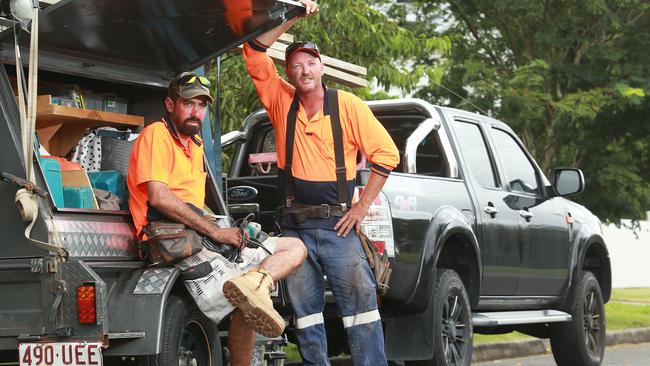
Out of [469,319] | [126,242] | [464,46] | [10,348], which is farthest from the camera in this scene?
[464,46]

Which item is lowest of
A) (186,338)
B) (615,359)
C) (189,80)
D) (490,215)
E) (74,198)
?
(615,359)

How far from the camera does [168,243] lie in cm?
654

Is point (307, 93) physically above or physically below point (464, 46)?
below

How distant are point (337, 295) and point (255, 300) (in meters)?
0.98

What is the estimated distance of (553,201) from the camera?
1110 centimetres

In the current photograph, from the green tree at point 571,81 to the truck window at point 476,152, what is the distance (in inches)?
211

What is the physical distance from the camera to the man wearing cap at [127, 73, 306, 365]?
6.47 m

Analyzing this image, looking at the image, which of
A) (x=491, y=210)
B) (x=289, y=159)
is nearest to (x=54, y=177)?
(x=289, y=159)

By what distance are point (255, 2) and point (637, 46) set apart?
33.4ft

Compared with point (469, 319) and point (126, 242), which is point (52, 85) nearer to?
point (126, 242)

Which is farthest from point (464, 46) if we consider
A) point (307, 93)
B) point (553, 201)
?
point (307, 93)

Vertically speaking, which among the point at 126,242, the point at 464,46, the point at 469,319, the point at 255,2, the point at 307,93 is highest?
the point at 464,46

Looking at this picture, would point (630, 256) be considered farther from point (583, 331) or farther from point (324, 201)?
point (324, 201)

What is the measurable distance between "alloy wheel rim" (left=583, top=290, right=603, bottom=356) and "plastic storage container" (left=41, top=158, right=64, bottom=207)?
615 centimetres
